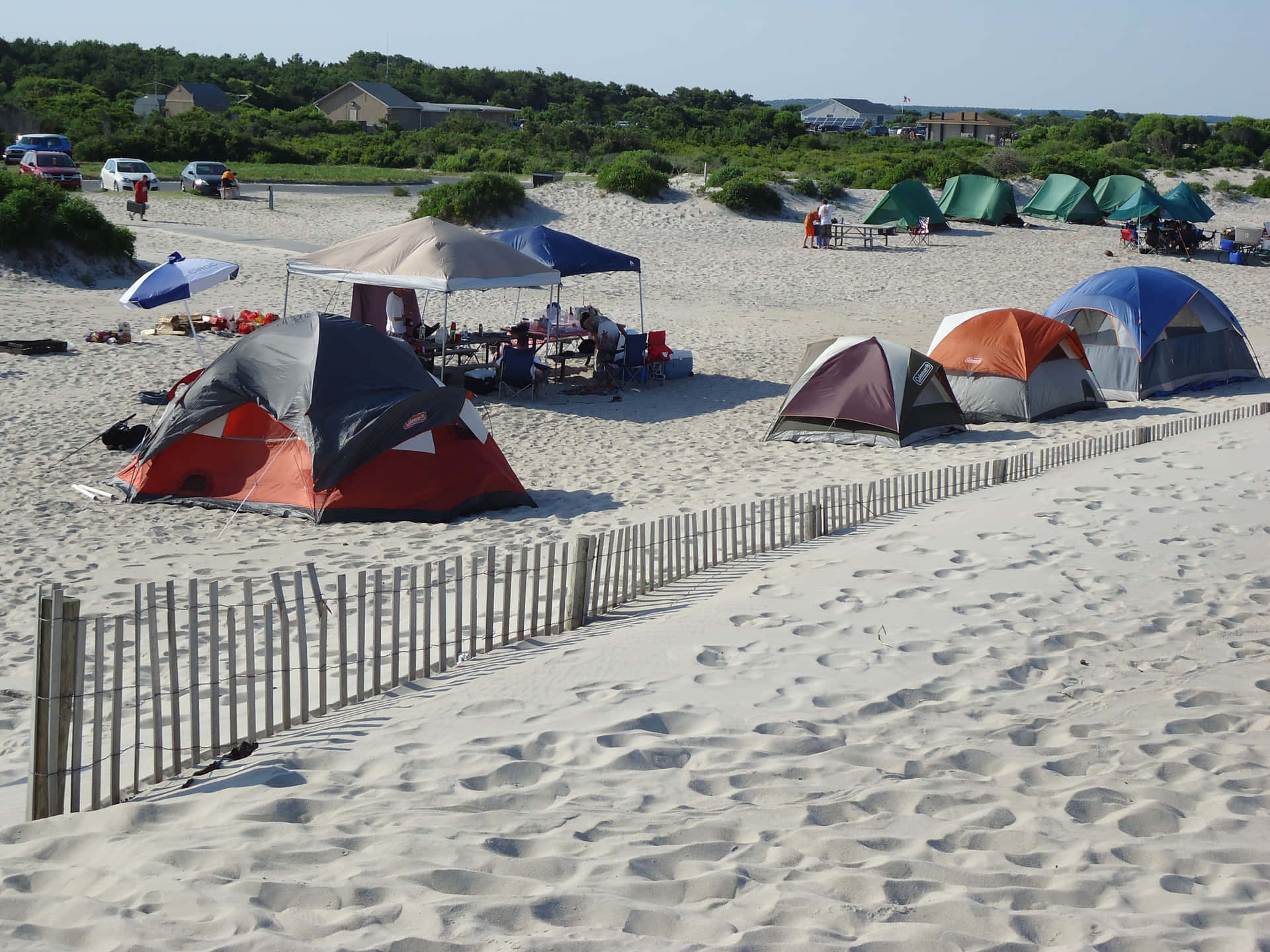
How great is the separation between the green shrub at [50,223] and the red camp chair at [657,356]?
11825mm

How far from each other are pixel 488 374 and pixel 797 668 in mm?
9583

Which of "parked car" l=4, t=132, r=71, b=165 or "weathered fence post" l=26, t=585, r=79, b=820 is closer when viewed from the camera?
"weathered fence post" l=26, t=585, r=79, b=820

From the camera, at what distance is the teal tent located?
33.6 metres

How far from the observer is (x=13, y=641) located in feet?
22.7

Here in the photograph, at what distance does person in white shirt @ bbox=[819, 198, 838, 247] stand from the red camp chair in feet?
48.5

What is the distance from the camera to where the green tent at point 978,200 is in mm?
34625

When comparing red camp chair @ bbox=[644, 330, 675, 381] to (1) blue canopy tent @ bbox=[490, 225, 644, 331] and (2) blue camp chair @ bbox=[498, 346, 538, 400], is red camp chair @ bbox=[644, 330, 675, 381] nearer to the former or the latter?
(1) blue canopy tent @ bbox=[490, 225, 644, 331]

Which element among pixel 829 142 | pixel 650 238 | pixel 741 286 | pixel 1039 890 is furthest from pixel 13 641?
pixel 829 142

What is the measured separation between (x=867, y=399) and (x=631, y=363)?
388 cm

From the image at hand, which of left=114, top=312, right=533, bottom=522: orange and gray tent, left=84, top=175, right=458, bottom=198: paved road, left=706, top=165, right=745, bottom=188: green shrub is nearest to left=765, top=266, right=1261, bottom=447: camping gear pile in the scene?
left=114, top=312, right=533, bottom=522: orange and gray tent

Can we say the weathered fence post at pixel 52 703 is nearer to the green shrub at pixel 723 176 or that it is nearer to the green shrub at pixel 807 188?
the green shrub at pixel 723 176

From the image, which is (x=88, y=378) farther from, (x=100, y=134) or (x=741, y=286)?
(x=100, y=134)

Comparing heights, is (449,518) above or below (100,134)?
below

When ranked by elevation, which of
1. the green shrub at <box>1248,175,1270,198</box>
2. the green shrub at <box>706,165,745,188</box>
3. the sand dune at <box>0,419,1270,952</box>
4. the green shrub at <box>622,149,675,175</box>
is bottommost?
the sand dune at <box>0,419,1270,952</box>
